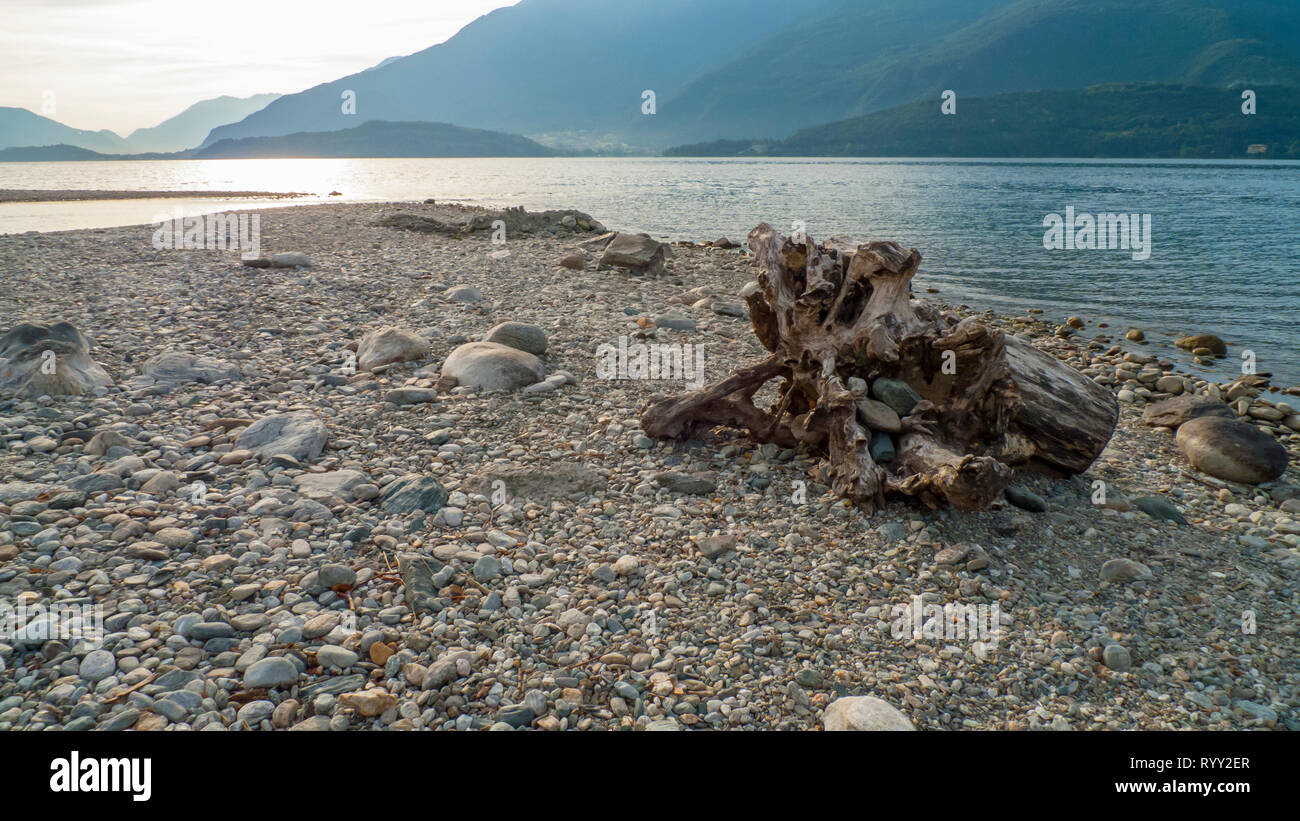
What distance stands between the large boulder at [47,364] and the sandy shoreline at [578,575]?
0.98 ft

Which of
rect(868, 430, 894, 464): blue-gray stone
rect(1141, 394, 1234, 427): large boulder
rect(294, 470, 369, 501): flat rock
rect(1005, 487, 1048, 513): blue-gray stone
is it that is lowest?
rect(1005, 487, 1048, 513): blue-gray stone

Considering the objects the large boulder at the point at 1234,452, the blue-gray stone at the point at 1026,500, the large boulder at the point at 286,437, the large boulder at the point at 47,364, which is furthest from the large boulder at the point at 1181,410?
the large boulder at the point at 47,364

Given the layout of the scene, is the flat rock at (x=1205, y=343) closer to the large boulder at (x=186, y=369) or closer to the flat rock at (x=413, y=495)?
the flat rock at (x=413, y=495)

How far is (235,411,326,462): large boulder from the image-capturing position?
6848 mm

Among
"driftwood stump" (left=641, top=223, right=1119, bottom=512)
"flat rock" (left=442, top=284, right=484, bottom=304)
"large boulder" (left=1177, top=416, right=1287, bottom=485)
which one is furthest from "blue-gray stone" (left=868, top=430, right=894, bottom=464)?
"flat rock" (left=442, top=284, right=484, bottom=304)

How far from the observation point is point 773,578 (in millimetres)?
5328

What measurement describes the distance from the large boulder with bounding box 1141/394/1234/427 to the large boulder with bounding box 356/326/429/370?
10518 millimetres

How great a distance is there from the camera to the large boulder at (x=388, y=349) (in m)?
9.71

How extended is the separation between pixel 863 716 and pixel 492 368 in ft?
21.6

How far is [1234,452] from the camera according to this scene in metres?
8.00

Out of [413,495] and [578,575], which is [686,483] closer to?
[578,575]

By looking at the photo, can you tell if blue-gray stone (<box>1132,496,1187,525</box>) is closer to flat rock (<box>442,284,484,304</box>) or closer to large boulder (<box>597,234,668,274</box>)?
flat rock (<box>442,284,484,304</box>)

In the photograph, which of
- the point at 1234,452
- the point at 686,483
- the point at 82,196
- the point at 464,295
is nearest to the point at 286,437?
the point at 686,483

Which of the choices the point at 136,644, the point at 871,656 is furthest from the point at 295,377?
the point at 871,656
